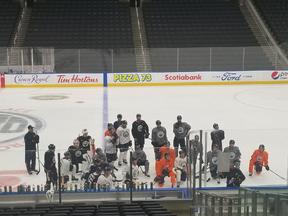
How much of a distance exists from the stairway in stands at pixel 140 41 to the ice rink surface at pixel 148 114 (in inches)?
95.9

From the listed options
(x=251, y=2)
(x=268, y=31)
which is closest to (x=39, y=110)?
(x=268, y=31)

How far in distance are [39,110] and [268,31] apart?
1998 centimetres

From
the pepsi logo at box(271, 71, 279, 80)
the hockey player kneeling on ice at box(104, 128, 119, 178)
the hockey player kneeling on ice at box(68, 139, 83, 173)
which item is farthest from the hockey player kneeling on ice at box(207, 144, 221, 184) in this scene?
the pepsi logo at box(271, 71, 279, 80)

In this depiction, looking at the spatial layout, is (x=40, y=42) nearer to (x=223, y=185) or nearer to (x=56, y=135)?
(x=56, y=135)

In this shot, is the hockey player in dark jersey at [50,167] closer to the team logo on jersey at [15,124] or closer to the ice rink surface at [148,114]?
the ice rink surface at [148,114]

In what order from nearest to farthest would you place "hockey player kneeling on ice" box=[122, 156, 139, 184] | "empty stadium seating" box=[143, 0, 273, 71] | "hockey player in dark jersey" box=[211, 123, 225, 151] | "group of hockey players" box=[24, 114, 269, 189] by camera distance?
"group of hockey players" box=[24, 114, 269, 189], "hockey player kneeling on ice" box=[122, 156, 139, 184], "hockey player in dark jersey" box=[211, 123, 225, 151], "empty stadium seating" box=[143, 0, 273, 71]

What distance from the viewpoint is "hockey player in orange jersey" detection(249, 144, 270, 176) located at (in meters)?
7.64

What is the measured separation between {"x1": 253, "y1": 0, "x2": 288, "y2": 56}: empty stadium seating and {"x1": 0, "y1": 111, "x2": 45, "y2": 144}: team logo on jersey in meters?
19.8

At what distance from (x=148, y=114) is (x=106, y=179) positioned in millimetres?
8468

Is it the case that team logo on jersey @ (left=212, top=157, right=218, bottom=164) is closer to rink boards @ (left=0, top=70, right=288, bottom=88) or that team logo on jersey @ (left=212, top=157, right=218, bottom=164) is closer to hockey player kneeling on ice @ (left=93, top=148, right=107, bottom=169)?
hockey player kneeling on ice @ (left=93, top=148, right=107, bottom=169)

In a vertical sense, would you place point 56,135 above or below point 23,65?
below

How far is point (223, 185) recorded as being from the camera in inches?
293

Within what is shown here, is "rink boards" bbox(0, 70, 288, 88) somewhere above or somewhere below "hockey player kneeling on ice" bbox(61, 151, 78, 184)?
above

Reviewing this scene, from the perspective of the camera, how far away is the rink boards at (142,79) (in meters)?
23.6
